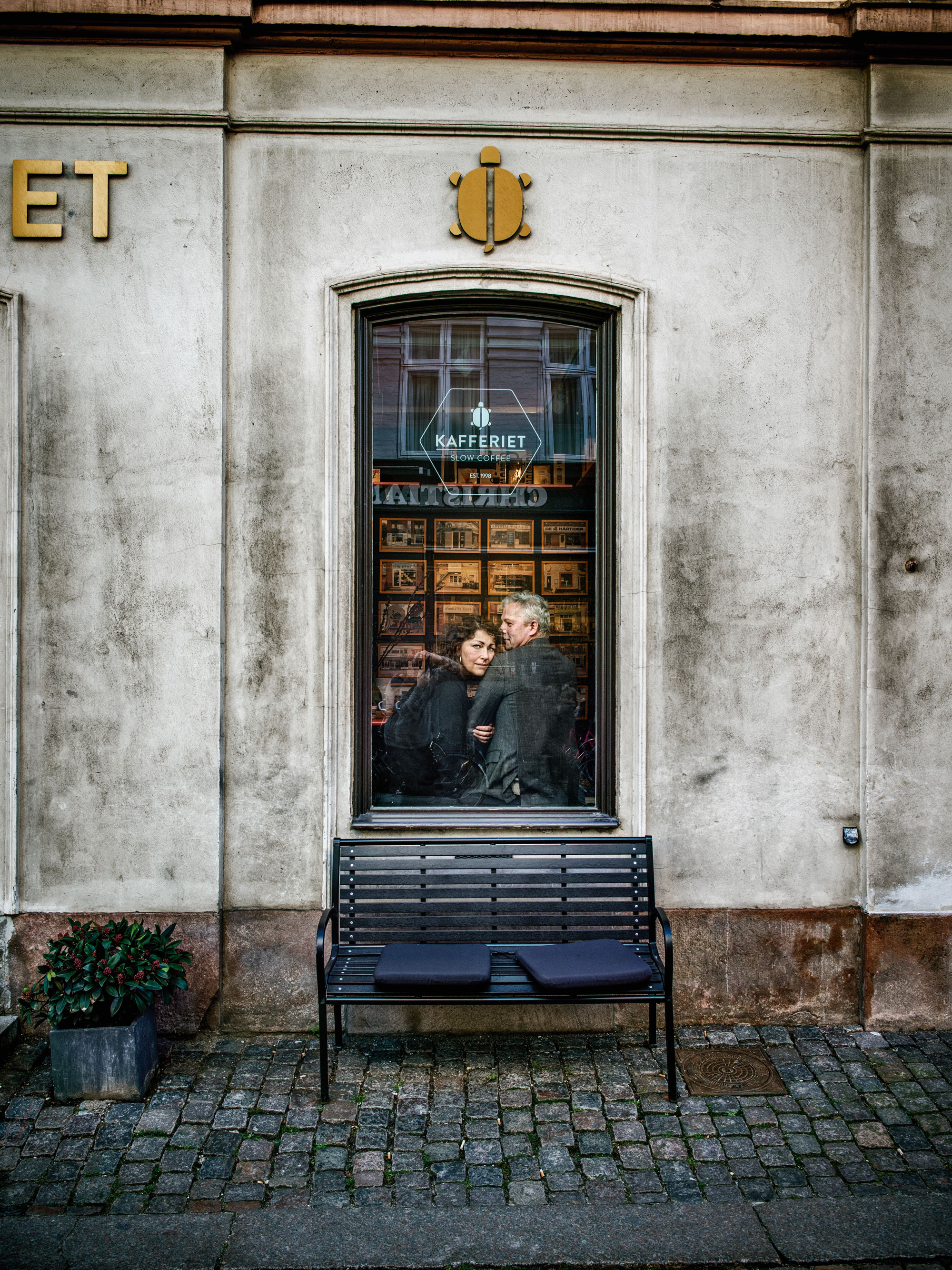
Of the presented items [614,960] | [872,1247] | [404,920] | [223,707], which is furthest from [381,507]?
[872,1247]

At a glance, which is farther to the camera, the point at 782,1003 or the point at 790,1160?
the point at 782,1003

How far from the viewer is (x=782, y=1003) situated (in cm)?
445

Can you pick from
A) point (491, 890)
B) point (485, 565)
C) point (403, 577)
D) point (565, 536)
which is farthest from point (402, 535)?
point (491, 890)

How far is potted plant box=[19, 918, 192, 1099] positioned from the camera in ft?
11.9

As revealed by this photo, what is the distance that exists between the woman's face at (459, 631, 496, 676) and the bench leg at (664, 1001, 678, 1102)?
2.03 meters

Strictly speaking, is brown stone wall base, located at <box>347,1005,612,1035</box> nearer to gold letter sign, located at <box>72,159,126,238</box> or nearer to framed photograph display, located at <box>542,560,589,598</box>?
framed photograph display, located at <box>542,560,589,598</box>

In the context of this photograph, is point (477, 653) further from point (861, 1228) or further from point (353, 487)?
point (861, 1228)

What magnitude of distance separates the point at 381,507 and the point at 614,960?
8.81ft

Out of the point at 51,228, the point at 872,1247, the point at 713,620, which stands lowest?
the point at 872,1247

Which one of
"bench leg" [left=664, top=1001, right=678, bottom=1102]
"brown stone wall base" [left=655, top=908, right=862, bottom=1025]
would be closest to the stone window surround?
"brown stone wall base" [left=655, top=908, right=862, bottom=1025]

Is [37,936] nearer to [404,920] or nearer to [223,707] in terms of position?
[223,707]

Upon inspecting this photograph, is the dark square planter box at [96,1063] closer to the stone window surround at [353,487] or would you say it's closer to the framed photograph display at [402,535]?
the stone window surround at [353,487]

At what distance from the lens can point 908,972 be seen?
441 centimetres

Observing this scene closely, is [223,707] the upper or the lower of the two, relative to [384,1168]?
upper
